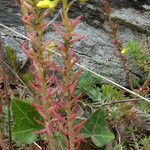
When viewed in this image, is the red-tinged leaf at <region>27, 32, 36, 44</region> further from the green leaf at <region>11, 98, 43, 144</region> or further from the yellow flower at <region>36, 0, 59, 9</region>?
the green leaf at <region>11, 98, 43, 144</region>

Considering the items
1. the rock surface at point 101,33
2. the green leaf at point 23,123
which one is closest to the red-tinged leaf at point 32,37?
the green leaf at point 23,123

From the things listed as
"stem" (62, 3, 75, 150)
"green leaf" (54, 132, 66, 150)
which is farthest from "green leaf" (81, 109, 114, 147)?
"stem" (62, 3, 75, 150)

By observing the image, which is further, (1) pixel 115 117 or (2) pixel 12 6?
(2) pixel 12 6

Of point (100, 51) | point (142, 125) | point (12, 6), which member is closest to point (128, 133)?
point (142, 125)

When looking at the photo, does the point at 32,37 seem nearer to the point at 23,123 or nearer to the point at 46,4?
the point at 46,4

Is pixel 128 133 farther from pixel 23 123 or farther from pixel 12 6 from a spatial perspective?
pixel 12 6

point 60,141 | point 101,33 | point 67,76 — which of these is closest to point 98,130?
point 60,141

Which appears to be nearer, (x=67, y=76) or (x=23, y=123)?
(x=67, y=76)
